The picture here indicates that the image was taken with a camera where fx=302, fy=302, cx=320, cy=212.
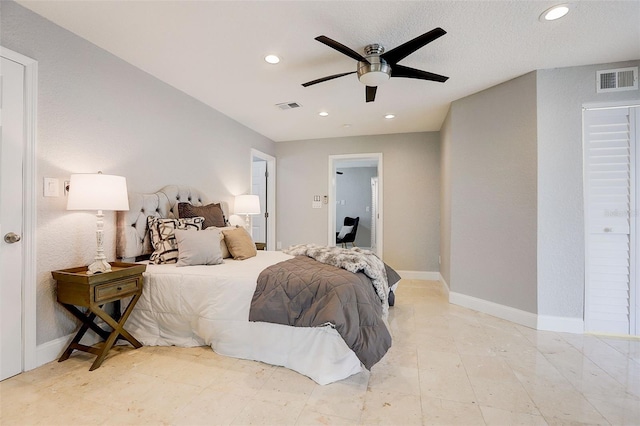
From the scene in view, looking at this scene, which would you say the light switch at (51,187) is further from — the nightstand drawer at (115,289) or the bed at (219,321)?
the nightstand drawer at (115,289)

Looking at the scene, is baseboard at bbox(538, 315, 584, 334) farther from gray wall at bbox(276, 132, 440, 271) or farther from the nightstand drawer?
the nightstand drawer

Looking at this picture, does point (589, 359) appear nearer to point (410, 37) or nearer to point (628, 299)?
point (628, 299)

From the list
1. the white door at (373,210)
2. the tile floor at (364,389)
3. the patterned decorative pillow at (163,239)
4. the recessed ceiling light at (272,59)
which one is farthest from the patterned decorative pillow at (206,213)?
the white door at (373,210)

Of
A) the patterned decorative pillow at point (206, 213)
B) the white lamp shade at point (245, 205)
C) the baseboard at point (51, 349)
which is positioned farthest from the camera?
the white lamp shade at point (245, 205)

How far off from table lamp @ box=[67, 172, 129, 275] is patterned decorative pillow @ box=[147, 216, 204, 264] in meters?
0.47

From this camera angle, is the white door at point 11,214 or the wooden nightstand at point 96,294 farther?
the wooden nightstand at point 96,294

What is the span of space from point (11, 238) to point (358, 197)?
766 centimetres

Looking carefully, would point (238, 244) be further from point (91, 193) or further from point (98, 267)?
point (91, 193)

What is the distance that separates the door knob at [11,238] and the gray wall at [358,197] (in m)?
7.29

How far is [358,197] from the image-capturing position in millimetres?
8898

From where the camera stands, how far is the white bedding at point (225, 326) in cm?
196

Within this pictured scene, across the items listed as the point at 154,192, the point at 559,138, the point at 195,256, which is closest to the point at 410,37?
the point at 559,138

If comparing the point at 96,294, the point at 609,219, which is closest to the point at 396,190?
the point at 609,219

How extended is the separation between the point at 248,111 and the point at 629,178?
4.02 m
